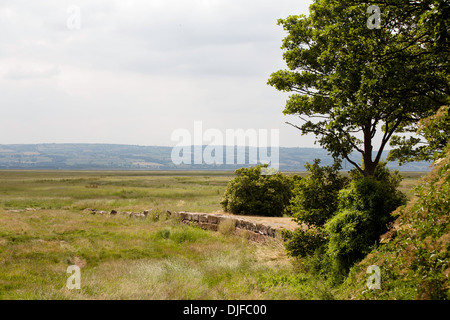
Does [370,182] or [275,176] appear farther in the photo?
[275,176]

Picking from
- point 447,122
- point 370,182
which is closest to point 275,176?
point 370,182

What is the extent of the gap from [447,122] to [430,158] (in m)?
4.32

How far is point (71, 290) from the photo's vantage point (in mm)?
8461

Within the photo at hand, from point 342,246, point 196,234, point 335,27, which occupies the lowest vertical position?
point 196,234

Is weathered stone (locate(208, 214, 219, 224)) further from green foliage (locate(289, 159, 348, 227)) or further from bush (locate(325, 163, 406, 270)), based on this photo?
bush (locate(325, 163, 406, 270))

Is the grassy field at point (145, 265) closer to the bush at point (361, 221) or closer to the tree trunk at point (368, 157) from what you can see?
the bush at point (361, 221)

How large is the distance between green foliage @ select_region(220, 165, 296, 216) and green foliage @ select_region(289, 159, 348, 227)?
869 centimetres

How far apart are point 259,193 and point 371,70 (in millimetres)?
12343

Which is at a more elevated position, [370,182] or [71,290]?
[370,182]

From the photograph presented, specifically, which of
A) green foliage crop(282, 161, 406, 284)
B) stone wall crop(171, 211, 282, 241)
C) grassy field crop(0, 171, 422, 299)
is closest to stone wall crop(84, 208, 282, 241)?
stone wall crop(171, 211, 282, 241)

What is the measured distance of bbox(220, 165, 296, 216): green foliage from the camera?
2069 centimetres

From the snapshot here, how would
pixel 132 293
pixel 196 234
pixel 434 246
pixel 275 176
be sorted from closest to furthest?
pixel 434 246 → pixel 132 293 → pixel 196 234 → pixel 275 176

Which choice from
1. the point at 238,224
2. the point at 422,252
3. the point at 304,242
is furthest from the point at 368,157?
the point at 238,224
